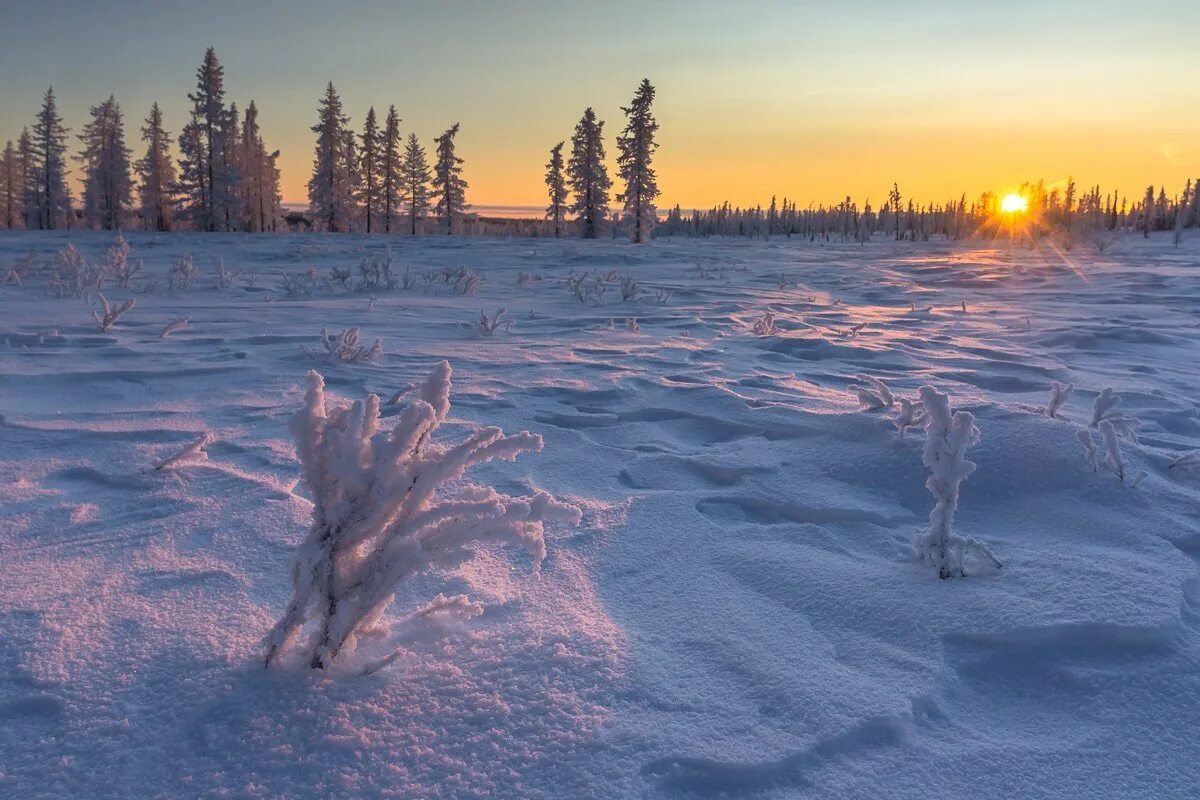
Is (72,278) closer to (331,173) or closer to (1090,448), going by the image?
(1090,448)

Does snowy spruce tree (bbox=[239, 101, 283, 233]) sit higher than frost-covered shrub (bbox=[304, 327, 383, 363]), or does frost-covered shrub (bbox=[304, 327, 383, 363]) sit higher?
snowy spruce tree (bbox=[239, 101, 283, 233])

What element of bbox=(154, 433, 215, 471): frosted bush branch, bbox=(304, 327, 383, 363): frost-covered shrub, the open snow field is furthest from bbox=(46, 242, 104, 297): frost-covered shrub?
bbox=(154, 433, 215, 471): frosted bush branch

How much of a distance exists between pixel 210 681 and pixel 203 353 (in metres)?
3.56

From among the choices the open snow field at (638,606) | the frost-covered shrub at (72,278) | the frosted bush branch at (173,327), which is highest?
the frost-covered shrub at (72,278)

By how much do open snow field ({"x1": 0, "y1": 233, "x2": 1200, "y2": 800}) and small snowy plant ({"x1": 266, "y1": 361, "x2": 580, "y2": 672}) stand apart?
0.34 ft

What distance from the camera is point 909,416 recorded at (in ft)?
9.18

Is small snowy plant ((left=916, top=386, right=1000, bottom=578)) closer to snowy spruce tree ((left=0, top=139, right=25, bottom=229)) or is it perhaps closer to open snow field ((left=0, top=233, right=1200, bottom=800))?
open snow field ((left=0, top=233, right=1200, bottom=800))

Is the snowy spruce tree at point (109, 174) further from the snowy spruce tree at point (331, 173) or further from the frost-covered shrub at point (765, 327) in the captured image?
the frost-covered shrub at point (765, 327)

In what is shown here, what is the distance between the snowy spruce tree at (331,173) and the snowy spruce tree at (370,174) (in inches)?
40.5

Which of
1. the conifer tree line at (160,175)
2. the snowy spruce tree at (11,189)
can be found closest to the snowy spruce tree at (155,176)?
the conifer tree line at (160,175)

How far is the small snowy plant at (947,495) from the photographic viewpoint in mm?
1824

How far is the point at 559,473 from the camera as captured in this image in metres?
2.56

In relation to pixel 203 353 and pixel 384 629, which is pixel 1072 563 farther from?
pixel 203 353

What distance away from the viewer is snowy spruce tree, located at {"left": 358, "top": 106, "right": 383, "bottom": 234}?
4547 cm
